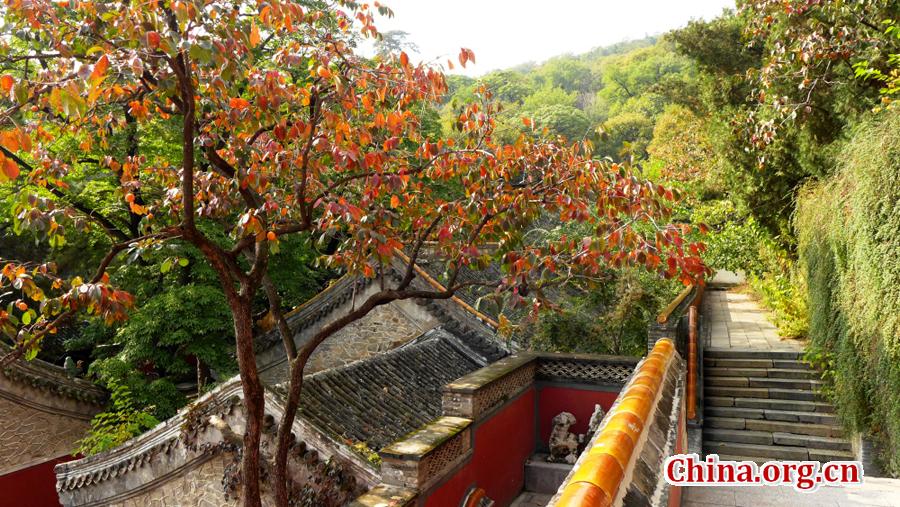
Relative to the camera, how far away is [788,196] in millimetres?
12188

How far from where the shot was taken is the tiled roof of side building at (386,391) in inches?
297

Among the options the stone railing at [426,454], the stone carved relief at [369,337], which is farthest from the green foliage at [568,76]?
the stone railing at [426,454]

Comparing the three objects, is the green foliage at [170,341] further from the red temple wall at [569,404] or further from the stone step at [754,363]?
the stone step at [754,363]

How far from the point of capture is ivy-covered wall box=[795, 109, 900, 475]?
578 cm

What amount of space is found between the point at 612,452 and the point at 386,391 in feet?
22.6

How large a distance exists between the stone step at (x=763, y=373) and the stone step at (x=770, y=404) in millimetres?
631

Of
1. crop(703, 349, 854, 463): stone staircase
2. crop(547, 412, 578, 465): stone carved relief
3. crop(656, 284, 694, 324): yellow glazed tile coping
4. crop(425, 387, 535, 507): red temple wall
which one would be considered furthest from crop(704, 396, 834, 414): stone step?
crop(425, 387, 535, 507): red temple wall

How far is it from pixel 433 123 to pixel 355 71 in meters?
11.7

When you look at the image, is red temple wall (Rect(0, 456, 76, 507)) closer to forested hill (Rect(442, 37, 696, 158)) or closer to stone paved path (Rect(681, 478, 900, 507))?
stone paved path (Rect(681, 478, 900, 507))

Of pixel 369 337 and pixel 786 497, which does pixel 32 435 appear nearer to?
pixel 369 337

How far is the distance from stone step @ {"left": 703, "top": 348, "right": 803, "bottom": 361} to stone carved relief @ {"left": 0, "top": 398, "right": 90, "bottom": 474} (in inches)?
508

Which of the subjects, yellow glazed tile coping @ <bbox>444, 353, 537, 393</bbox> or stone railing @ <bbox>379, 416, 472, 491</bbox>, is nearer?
stone railing @ <bbox>379, 416, 472, 491</bbox>

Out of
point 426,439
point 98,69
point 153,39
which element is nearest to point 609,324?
point 426,439

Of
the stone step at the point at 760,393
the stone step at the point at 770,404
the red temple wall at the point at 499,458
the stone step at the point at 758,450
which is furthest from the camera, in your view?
the stone step at the point at 760,393
